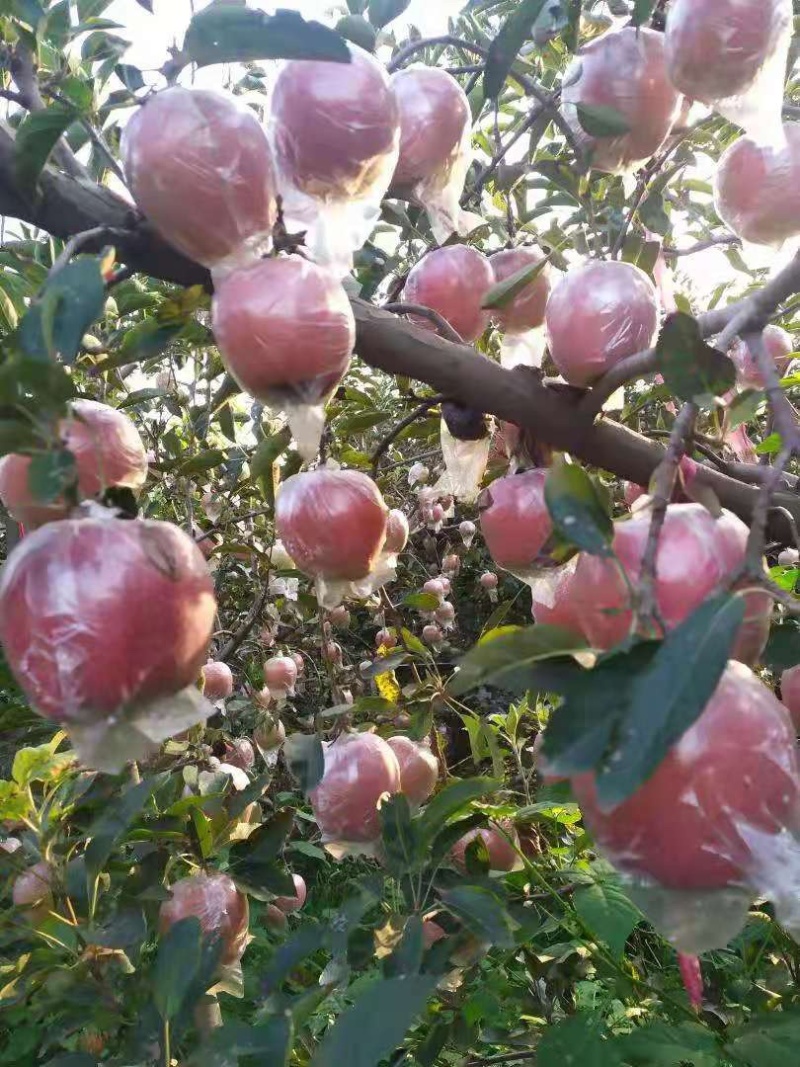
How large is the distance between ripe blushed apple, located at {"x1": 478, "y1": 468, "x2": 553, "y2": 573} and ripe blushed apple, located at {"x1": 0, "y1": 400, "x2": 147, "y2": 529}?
310 mm

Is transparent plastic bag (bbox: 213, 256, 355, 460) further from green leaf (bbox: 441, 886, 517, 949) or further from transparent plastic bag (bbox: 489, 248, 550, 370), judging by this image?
green leaf (bbox: 441, 886, 517, 949)

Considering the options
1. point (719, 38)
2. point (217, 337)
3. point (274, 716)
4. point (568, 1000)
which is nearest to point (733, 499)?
point (719, 38)

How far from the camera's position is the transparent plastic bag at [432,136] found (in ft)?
2.47

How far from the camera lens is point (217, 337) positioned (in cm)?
58

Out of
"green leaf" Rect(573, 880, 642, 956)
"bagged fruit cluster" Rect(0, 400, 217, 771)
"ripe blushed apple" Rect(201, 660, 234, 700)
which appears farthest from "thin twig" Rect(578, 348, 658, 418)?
"ripe blushed apple" Rect(201, 660, 234, 700)

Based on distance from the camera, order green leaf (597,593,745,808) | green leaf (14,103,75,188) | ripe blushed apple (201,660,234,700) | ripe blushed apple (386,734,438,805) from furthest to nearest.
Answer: ripe blushed apple (201,660,234,700) → ripe blushed apple (386,734,438,805) → green leaf (14,103,75,188) → green leaf (597,593,745,808)

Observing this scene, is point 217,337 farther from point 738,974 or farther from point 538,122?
point 738,974

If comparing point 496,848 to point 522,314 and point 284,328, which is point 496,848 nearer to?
point 522,314

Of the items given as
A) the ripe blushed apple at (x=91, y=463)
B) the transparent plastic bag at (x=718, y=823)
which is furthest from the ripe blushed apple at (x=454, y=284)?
the transparent plastic bag at (x=718, y=823)

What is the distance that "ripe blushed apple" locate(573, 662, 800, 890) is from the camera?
1.30 ft

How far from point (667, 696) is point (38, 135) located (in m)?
0.51

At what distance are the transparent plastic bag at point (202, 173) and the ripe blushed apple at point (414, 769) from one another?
0.76m

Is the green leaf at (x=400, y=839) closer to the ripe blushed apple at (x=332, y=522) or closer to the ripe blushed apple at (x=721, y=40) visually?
the ripe blushed apple at (x=332, y=522)

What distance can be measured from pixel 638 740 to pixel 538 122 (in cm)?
83
